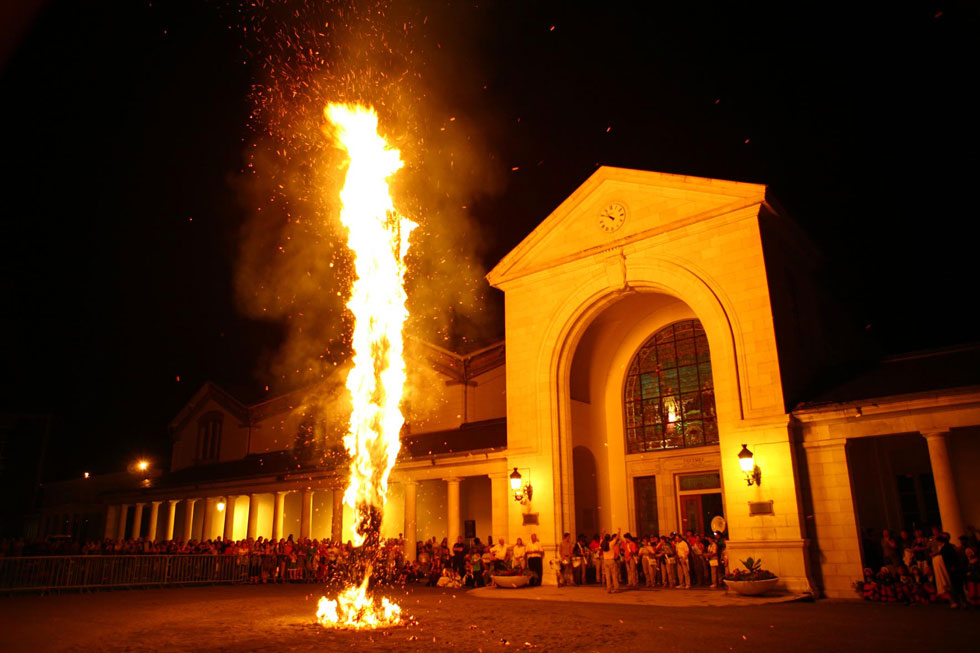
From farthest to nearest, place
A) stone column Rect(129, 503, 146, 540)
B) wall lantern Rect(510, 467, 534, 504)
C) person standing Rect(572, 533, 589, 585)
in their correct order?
stone column Rect(129, 503, 146, 540), wall lantern Rect(510, 467, 534, 504), person standing Rect(572, 533, 589, 585)

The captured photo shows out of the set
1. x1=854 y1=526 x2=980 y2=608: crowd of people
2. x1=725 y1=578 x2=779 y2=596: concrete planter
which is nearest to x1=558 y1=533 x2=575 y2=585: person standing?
x1=725 y1=578 x2=779 y2=596: concrete planter

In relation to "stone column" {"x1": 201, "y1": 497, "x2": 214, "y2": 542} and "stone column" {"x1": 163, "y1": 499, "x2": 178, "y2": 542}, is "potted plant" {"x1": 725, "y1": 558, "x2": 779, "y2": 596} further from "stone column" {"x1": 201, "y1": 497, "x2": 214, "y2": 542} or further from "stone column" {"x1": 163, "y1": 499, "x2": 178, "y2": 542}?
"stone column" {"x1": 163, "y1": 499, "x2": 178, "y2": 542}

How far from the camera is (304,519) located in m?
28.2

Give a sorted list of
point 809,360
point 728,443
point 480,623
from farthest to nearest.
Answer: point 809,360
point 728,443
point 480,623

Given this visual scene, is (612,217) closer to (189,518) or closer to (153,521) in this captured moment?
(189,518)

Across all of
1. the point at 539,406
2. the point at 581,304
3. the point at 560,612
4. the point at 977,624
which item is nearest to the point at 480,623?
the point at 560,612

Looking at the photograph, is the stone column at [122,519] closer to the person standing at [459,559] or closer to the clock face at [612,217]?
the person standing at [459,559]

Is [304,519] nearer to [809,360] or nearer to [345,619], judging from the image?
[345,619]

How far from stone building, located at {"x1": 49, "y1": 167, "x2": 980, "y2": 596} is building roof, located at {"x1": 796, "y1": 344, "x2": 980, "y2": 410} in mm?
84

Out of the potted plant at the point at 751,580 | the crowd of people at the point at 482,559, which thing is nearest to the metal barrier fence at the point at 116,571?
the crowd of people at the point at 482,559

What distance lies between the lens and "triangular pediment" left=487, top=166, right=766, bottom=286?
1802 cm

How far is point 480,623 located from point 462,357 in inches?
681

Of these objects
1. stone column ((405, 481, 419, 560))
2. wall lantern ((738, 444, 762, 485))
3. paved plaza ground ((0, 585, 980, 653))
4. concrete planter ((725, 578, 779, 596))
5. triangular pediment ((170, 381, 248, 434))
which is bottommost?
paved plaza ground ((0, 585, 980, 653))

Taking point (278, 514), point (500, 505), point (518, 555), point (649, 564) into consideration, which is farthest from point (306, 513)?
point (649, 564)
